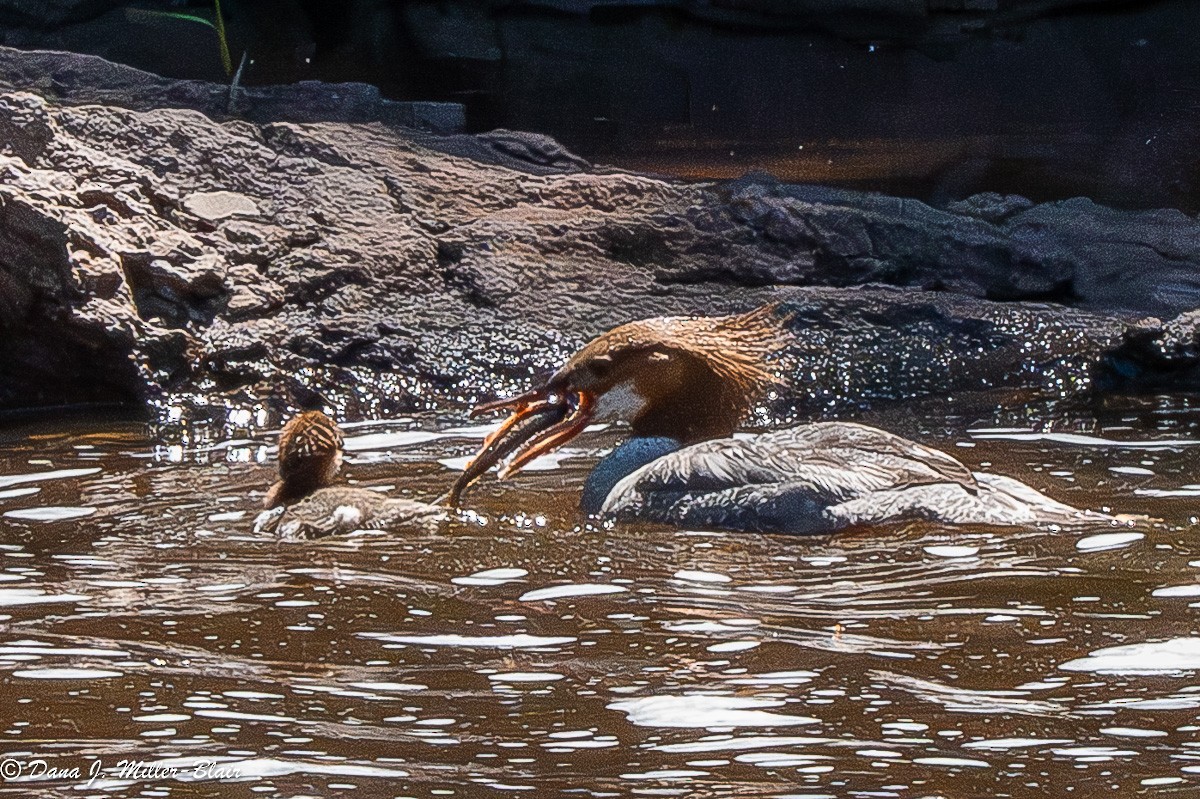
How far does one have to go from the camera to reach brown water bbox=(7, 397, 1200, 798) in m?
3.50

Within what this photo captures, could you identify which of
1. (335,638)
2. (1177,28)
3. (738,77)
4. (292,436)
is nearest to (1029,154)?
(738,77)

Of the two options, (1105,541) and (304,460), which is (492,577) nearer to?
(304,460)

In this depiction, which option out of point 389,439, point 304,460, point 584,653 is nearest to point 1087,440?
point 389,439

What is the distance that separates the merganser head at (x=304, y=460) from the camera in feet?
19.9

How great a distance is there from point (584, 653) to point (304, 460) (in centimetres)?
208

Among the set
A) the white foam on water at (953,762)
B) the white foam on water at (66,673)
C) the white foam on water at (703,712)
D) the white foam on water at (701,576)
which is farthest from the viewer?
the white foam on water at (701,576)

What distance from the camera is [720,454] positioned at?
5.92m

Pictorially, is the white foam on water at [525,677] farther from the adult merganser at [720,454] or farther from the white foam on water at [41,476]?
the white foam on water at [41,476]

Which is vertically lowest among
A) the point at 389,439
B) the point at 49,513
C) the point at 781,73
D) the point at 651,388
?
the point at 49,513

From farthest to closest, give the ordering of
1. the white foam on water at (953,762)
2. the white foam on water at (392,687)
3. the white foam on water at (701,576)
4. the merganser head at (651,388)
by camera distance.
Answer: the merganser head at (651,388) < the white foam on water at (701,576) < the white foam on water at (392,687) < the white foam on water at (953,762)

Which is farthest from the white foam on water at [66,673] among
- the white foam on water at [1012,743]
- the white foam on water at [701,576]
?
the white foam on water at [1012,743]

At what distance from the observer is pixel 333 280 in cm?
860

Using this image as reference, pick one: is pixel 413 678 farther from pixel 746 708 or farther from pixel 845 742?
pixel 845 742

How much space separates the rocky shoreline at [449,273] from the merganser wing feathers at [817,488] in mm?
2053
